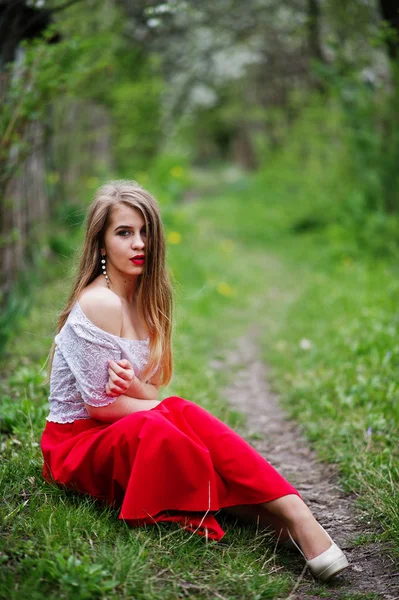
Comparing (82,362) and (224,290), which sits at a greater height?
(82,362)

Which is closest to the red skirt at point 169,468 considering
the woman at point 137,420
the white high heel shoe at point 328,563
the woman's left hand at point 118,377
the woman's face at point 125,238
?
the woman at point 137,420

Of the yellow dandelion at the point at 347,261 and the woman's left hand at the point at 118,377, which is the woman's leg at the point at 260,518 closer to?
the woman's left hand at the point at 118,377

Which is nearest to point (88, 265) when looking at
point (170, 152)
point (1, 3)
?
point (1, 3)

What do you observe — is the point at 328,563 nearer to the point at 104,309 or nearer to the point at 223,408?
the point at 104,309

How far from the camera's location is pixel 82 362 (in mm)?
2492

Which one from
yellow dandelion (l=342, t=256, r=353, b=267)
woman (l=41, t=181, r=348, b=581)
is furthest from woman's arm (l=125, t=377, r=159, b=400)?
yellow dandelion (l=342, t=256, r=353, b=267)

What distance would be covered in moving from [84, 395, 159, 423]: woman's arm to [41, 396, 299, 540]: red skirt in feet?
0.20

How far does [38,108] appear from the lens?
470cm

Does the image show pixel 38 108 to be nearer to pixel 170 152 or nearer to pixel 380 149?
pixel 380 149

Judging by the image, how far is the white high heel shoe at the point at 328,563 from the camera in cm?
224

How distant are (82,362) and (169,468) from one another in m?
0.55

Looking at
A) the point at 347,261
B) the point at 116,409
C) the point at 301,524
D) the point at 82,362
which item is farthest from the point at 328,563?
the point at 347,261

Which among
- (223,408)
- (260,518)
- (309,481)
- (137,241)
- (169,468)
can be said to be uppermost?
(137,241)

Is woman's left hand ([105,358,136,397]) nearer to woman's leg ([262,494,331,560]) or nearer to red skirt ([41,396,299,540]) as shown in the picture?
red skirt ([41,396,299,540])
